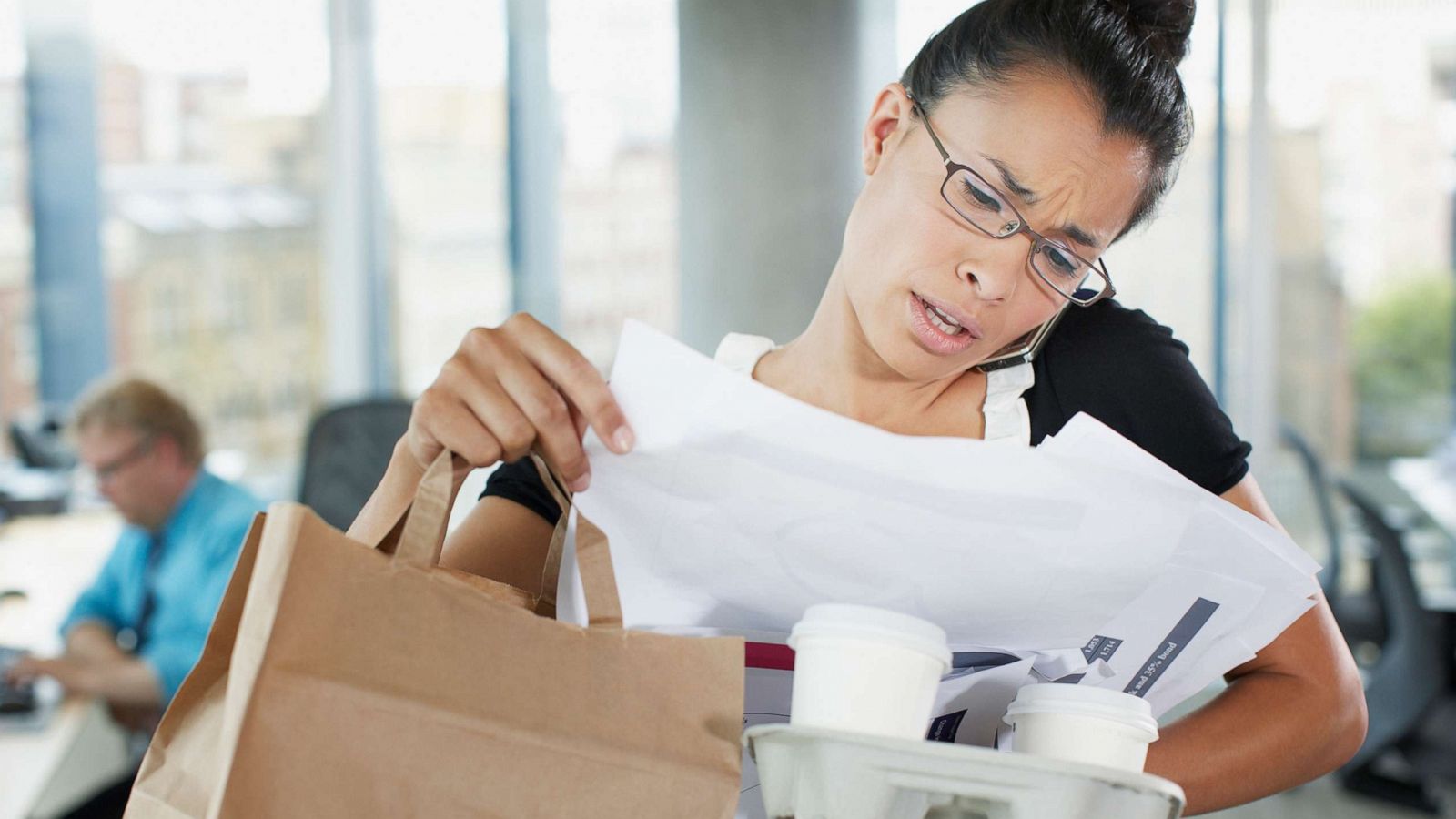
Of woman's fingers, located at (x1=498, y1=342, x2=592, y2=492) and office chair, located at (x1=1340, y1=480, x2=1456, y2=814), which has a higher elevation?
woman's fingers, located at (x1=498, y1=342, x2=592, y2=492)

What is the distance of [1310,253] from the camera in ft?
16.0

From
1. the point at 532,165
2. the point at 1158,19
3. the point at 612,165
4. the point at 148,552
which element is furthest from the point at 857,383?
the point at 532,165

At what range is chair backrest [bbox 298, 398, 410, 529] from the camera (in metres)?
2.27

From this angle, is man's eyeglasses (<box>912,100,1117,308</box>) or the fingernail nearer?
the fingernail

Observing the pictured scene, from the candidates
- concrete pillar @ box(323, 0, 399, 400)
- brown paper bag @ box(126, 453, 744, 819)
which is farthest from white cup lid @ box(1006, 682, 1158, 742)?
concrete pillar @ box(323, 0, 399, 400)

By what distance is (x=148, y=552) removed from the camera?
2.86 metres

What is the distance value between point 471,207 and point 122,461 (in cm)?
223

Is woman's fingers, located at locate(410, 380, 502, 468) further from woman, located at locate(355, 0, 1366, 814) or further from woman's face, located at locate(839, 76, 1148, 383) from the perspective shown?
woman's face, located at locate(839, 76, 1148, 383)

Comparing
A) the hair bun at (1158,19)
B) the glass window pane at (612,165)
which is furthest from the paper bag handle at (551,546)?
the glass window pane at (612,165)

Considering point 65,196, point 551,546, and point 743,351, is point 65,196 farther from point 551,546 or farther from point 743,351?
point 551,546

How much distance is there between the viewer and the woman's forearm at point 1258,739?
0.81 metres

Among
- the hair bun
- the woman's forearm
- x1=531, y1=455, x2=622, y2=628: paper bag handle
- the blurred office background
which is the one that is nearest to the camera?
x1=531, y1=455, x2=622, y2=628: paper bag handle

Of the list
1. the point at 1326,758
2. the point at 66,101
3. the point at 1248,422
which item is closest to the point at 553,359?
the point at 1326,758

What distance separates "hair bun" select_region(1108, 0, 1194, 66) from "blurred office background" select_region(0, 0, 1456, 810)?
3.42 m
